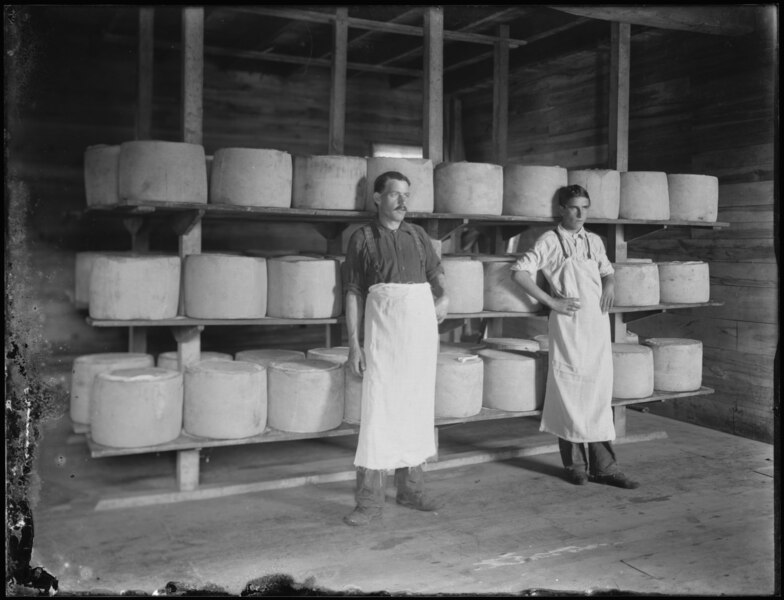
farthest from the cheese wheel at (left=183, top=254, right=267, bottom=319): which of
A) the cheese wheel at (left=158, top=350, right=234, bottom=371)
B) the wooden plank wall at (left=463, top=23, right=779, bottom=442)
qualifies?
the wooden plank wall at (left=463, top=23, right=779, bottom=442)

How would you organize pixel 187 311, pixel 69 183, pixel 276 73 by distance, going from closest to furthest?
pixel 187 311 → pixel 69 183 → pixel 276 73

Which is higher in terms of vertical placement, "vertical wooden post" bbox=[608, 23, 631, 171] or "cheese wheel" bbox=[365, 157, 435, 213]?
"vertical wooden post" bbox=[608, 23, 631, 171]

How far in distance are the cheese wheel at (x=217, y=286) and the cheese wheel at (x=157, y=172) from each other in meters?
0.36

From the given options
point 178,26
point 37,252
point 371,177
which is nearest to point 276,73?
point 178,26

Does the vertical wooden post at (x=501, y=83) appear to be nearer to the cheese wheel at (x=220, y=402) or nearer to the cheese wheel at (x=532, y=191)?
the cheese wheel at (x=532, y=191)

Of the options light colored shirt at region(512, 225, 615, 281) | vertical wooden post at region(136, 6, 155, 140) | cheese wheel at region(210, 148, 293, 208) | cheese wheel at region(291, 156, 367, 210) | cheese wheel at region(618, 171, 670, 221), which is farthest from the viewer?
vertical wooden post at region(136, 6, 155, 140)

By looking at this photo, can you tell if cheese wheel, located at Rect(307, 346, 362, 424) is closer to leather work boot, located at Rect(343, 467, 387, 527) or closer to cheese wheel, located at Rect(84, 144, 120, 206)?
leather work boot, located at Rect(343, 467, 387, 527)

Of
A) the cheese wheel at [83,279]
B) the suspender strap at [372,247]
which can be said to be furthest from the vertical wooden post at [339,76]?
the cheese wheel at [83,279]

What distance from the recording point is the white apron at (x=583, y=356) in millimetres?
4777

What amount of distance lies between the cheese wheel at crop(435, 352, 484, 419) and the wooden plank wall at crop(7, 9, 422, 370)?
3.23 meters

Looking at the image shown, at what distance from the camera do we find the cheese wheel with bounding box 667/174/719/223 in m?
5.70

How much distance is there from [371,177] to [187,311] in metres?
1.32

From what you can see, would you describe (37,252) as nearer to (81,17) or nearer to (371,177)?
(81,17)

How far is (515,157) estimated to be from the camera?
8.29 metres
